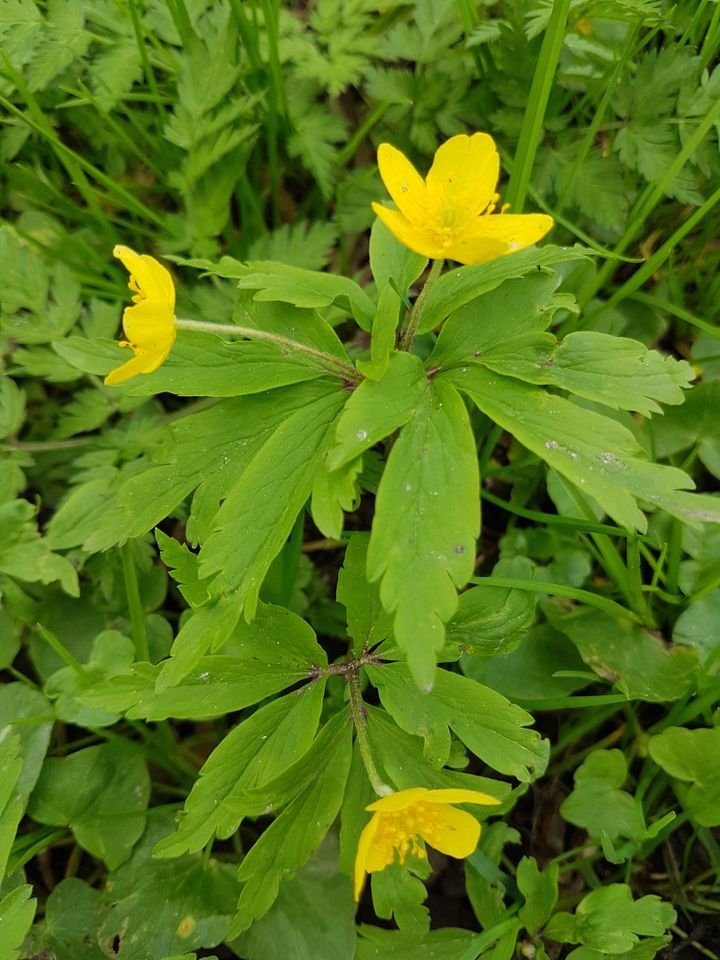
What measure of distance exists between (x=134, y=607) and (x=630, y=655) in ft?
4.54

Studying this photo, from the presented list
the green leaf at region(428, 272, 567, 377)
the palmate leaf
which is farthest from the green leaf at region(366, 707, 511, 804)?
the green leaf at region(428, 272, 567, 377)

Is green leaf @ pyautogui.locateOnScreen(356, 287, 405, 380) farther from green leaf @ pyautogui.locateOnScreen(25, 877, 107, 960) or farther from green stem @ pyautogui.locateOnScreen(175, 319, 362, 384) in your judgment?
Answer: green leaf @ pyautogui.locateOnScreen(25, 877, 107, 960)

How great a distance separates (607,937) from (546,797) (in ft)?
1.43

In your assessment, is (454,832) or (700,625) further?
(700,625)

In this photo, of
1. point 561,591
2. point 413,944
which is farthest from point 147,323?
point 413,944

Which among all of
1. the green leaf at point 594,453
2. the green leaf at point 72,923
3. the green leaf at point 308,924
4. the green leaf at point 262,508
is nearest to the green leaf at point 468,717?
the green leaf at point 262,508

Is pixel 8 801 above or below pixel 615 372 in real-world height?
below

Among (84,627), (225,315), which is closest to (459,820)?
(84,627)

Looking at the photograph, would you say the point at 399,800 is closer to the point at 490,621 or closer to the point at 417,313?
the point at 490,621

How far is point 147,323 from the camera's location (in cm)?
146

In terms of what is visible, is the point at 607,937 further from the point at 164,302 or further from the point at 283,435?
the point at 164,302

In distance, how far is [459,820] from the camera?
4.81 ft

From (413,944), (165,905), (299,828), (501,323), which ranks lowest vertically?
(165,905)

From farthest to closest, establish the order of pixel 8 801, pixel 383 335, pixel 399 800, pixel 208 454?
pixel 8 801 < pixel 208 454 < pixel 383 335 < pixel 399 800
